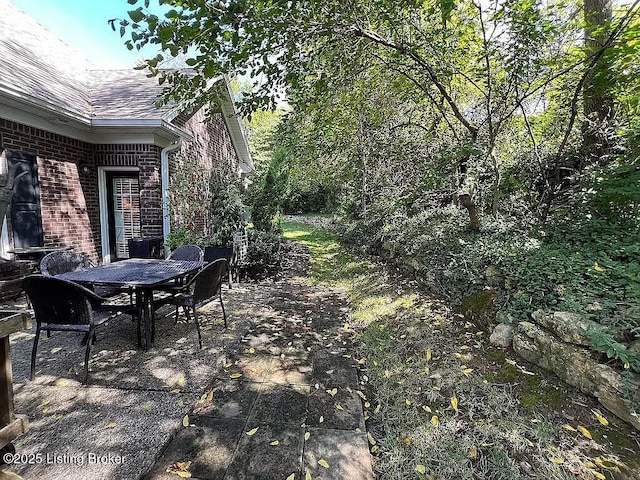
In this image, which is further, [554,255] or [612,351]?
[554,255]

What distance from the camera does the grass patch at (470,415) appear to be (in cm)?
199

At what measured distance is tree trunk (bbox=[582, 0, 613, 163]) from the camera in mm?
3936

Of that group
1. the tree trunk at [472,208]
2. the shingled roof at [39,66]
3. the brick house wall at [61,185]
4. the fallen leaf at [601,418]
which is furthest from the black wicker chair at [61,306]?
the tree trunk at [472,208]

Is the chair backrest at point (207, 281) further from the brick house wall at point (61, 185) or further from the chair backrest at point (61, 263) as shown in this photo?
the brick house wall at point (61, 185)

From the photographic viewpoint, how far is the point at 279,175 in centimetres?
880

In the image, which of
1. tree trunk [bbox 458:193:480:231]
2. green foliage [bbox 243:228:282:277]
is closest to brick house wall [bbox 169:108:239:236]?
green foliage [bbox 243:228:282:277]

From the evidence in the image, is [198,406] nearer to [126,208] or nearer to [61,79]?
[126,208]

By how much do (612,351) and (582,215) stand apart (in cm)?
225

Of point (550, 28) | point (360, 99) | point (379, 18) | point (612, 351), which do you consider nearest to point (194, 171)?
point (360, 99)

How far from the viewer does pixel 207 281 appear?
3812 millimetres

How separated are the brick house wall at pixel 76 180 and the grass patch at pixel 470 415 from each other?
5.37 m

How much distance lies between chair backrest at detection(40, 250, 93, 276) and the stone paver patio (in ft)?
2.75

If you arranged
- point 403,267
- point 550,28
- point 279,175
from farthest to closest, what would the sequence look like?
1. point 279,175
2. point 403,267
3. point 550,28

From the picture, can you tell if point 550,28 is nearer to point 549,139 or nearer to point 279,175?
point 549,139
